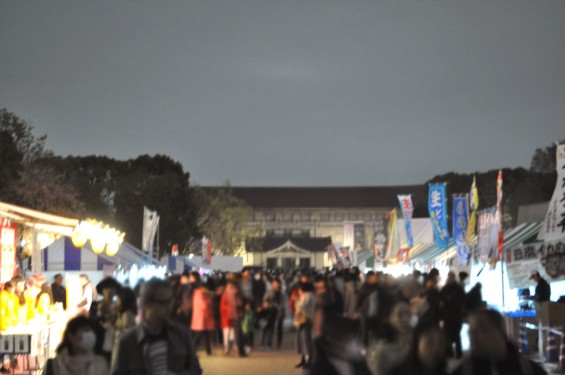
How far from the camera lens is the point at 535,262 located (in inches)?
815

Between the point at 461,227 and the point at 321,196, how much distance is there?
159 meters

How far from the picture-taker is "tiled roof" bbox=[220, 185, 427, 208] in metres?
182

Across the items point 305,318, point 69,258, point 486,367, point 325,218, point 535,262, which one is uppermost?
point 325,218

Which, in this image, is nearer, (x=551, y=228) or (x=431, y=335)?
(x=431, y=335)

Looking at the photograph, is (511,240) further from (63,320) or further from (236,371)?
(63,320)

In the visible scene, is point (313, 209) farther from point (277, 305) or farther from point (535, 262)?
point (535, 262)

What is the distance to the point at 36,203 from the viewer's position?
1689 inches

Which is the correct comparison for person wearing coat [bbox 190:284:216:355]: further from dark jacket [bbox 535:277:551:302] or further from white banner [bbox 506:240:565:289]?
white banner [bbox 506:240:565:289]

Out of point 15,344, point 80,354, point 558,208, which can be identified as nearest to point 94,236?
point 15,344

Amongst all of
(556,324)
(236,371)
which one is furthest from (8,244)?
(556,324)

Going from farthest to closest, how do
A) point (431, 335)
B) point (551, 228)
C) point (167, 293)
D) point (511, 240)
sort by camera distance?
point (511, 240) → point (551, 228) → point (167, 293) → point (431, 335)

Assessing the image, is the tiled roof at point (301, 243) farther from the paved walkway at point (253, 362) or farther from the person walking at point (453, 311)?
the person walking at point (453, 311)

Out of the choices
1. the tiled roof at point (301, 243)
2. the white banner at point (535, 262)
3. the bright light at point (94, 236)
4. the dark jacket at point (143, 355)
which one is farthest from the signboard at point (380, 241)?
the tiled roof at point (301, 243)

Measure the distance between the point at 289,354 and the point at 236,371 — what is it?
333cm
